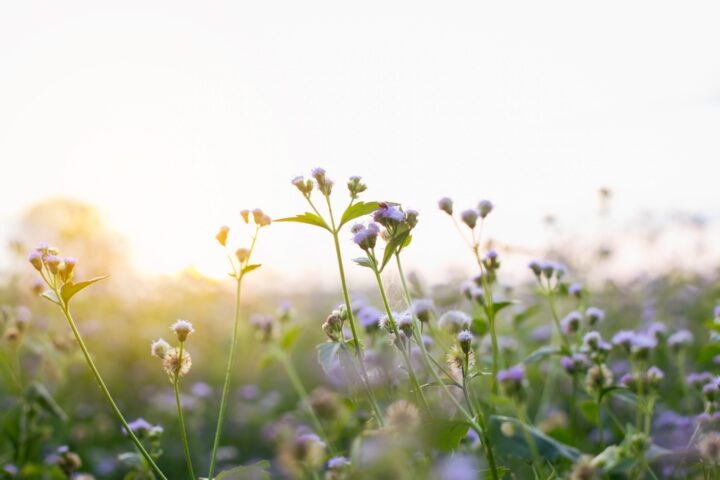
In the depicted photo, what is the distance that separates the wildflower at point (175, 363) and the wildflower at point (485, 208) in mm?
1132

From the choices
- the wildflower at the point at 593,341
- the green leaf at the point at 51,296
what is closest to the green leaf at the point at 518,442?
the wildflower at the point at 593,341

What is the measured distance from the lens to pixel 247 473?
1848 mm

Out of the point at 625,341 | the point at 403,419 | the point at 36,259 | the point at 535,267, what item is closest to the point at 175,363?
the point at 36,259

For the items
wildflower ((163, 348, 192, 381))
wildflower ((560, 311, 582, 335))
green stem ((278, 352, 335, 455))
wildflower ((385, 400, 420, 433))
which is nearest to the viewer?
wildflower ((385, 400, 420, 433))

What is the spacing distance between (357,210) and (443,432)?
2.08ft

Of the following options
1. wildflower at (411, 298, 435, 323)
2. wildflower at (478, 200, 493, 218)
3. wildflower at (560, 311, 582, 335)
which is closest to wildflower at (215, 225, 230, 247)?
wildflower at (411, 298, 435, 323)

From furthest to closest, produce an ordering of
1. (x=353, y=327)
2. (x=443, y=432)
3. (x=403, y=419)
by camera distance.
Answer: (x=353, y=327) → (x=443, y=432) → (x=403, y=419)

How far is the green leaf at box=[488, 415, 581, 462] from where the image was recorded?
62.3 inches

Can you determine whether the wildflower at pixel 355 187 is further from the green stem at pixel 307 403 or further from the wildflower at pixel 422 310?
the green stem at pixel 307 403

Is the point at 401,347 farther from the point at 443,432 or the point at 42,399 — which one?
the point at 42,399

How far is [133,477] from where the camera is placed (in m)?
2.58

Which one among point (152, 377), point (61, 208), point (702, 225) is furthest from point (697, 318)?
point (61, 208)

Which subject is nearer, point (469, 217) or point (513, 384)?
point (513, 384)

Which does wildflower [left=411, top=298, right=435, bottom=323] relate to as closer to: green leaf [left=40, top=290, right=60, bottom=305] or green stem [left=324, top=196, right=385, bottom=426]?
green stem [left=324, top=196, right=385, bottom=426]
